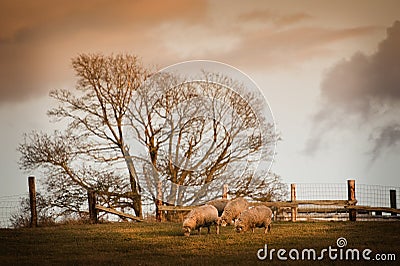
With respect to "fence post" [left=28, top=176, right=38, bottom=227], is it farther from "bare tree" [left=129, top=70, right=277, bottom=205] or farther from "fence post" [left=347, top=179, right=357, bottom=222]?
"fence post" [left=347, top=179, right=357, bottom=222]

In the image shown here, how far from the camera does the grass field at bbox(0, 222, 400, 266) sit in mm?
14062

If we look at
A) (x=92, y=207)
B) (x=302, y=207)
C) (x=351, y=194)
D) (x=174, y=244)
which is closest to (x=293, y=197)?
(x=302, y=207)

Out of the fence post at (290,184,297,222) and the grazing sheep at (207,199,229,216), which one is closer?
the grazing sheep at (207,199,229,216)

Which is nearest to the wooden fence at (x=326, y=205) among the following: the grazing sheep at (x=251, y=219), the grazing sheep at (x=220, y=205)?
the grazing sheep at (x=220, y=205)

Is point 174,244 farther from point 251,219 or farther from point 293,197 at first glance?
point 293,197

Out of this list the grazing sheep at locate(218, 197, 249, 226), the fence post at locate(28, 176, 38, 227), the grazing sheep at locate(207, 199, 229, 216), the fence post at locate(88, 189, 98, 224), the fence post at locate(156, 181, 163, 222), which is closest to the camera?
the grazing sheep at locate(218, 197, 249, 226)

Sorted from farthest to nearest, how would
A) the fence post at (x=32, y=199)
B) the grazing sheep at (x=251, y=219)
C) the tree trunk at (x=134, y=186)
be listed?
the tree trunk at (x=134, y=186), the fence post at (x=32, y=199), the grazing sheep at (x=251, y=219)

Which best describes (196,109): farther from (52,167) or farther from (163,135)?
(52,167)

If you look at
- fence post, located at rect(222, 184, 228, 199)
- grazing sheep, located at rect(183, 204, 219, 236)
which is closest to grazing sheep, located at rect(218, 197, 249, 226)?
grazing sheep, located at rect(183, 204, 219, 236)

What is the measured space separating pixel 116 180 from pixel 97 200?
1178 mm

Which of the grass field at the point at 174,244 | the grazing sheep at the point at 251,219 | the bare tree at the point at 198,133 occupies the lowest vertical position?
the grass field at the point at 174,244

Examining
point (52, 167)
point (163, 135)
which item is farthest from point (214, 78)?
point (52, 167)

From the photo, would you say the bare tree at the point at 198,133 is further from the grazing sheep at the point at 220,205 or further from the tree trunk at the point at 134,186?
the grazing sheep at the point at 220,205

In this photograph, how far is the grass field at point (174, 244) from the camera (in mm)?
14062
